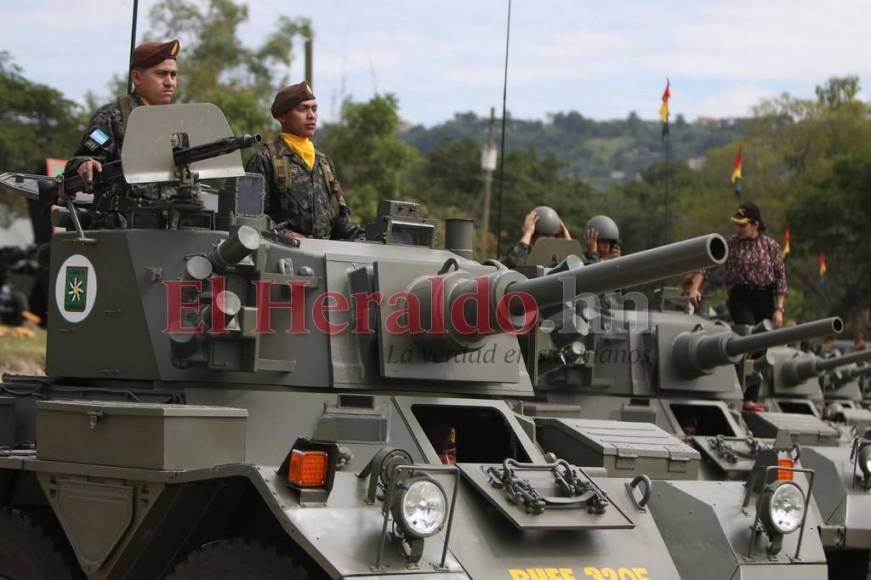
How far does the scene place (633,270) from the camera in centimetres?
773

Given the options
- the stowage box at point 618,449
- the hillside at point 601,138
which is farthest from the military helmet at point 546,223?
the hillside at point 601,138

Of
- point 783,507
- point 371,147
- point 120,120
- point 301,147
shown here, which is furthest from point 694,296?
point 371,147

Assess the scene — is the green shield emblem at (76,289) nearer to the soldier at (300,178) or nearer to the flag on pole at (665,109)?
the soldier at (300,178)

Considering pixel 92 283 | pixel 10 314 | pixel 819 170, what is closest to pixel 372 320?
pixel 92 283

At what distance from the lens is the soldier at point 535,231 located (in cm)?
1343

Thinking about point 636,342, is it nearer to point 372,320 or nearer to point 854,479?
point 854,479

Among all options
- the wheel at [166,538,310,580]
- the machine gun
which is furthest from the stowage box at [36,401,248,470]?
the machine gun

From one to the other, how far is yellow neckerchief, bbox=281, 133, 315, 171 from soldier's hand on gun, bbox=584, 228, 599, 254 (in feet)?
16.8

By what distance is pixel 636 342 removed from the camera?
44.8 feet

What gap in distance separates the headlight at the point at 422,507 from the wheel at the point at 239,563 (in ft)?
1.97

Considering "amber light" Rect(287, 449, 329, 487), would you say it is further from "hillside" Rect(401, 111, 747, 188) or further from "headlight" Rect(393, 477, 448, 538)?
"hillside" Rect(401, 111, 747, 188)

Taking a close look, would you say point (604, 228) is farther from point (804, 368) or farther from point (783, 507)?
point (783, 507)

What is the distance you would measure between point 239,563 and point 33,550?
191 cm

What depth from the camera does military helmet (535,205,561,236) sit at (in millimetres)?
13719
